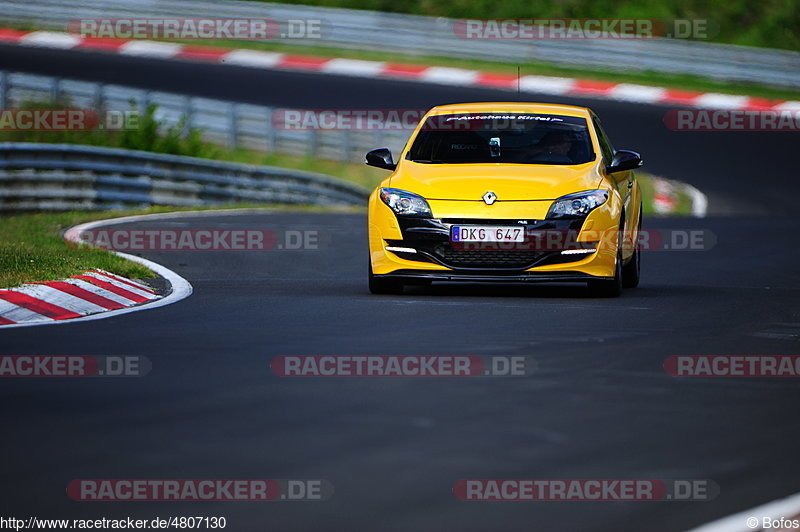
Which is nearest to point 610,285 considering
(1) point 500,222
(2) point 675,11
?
(1) point 500,222

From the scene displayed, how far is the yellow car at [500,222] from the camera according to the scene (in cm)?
1180

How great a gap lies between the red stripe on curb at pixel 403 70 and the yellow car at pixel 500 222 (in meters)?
28.0

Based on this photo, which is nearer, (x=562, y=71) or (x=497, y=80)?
(x=497, y=80)

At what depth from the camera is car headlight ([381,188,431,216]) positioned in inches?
470

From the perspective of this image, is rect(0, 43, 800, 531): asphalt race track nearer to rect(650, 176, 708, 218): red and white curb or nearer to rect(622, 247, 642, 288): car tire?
rect(622, 247, 642, 288): car tire

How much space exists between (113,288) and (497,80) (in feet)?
92.1

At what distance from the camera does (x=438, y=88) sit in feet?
127

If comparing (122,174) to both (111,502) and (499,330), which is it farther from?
(111,502)

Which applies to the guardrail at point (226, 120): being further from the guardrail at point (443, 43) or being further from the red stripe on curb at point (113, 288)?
the red stripe on curb at point (113, 288)

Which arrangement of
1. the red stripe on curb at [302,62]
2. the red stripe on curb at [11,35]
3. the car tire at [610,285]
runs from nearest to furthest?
1. the car tire at [610,285]
2. the red stripe on curb at [302,62]
3. the red stripe on curb at [11,35]

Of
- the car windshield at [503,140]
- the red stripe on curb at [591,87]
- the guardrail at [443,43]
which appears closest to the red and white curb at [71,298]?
the car windshield at [503,140]

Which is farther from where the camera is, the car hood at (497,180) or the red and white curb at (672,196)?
the red and white curb at (672,196)

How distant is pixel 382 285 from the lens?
40.3 ft

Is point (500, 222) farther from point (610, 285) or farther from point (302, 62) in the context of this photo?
point (302, 62)
